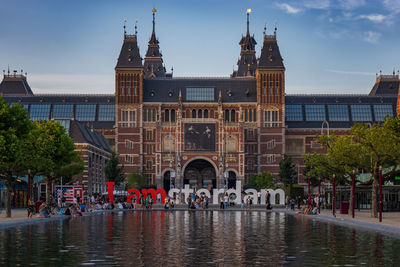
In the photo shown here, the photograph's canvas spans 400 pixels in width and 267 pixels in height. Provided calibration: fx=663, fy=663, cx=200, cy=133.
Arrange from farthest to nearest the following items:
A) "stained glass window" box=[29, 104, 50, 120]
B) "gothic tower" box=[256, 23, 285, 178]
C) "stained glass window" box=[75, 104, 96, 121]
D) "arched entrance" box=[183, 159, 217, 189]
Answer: "stained glass window" box=[75, 104, 96, 121], "stained glass window" box=[29, 104, 50, 120], "arched entrance" box=[183, 159, 217, 189], "gothic tower" box=[256, 23, 285, 178]

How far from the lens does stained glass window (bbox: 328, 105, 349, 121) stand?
5733 inches

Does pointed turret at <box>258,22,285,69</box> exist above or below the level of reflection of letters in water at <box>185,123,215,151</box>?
above

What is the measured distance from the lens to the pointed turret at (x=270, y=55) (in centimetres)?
13700

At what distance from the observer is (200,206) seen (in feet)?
274

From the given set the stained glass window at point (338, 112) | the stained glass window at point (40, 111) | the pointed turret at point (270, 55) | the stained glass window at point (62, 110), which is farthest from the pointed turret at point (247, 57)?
the stained glass window at point (40, 111)

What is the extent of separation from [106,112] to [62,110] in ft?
32.2

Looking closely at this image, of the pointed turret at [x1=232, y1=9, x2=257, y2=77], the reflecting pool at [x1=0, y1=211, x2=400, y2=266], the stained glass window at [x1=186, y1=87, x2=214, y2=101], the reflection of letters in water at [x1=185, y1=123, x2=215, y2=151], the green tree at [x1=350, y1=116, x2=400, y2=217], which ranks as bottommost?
the reflecting pool at [x1=0, y1=211, x2=400, y2=266]

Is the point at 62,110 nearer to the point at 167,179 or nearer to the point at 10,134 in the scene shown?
the point at 167,179

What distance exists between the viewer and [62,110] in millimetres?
148375

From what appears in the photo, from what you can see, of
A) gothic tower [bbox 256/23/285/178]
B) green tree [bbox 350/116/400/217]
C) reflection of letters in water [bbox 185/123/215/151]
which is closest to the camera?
green tree [bbox 350/116/400/217]

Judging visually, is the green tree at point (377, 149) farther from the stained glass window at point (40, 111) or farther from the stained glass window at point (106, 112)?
the stained glass window at point (40, 111)

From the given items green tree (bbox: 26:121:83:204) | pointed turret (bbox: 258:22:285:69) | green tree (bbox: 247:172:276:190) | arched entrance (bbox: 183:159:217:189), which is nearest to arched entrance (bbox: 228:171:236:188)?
arched entrance (bbox: 183:159:217:189)

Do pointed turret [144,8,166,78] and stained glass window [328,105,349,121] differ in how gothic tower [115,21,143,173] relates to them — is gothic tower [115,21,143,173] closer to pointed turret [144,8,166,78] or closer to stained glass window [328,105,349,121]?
stained glass window [328,105,349,121]

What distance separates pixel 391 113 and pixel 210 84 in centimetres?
4008
